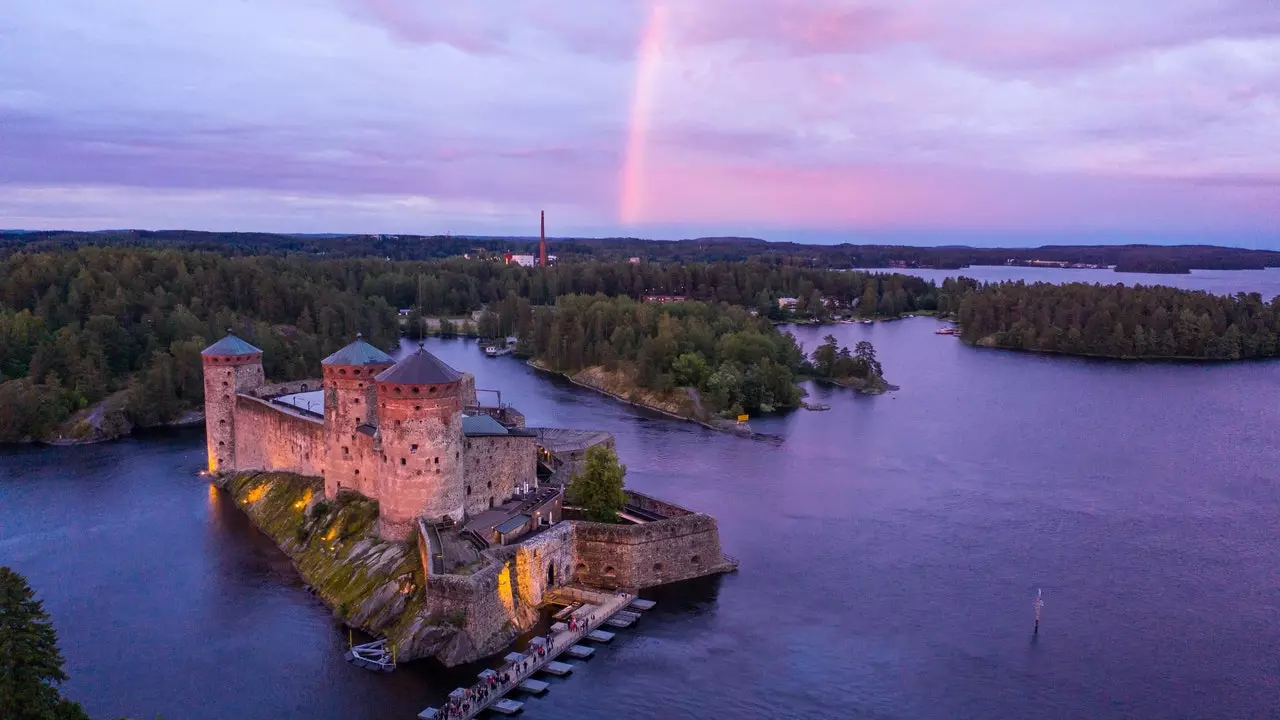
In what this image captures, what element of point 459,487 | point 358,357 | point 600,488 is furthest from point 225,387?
point 600,488

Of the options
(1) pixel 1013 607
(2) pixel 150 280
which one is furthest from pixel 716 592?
(2) pixel 150 280

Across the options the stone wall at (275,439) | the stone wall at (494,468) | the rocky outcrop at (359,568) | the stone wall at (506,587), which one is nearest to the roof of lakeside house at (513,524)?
the stone wall at (506,587)

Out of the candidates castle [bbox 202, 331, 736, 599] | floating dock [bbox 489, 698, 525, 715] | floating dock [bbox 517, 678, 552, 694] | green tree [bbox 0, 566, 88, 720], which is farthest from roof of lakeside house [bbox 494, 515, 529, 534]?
green tree [bbox 0, 566, 88, 720]

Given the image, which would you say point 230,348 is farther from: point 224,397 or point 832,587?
point 832,587

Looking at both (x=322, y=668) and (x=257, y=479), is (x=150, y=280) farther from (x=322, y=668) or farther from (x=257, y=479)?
(x=322, y=668)

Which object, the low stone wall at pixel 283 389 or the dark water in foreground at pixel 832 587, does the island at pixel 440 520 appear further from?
the low stone wall at pixel 283 389

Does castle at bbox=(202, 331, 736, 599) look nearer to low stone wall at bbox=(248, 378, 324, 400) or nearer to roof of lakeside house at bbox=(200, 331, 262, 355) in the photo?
low stone wall at bbox=(248, 378, 324, 400)
